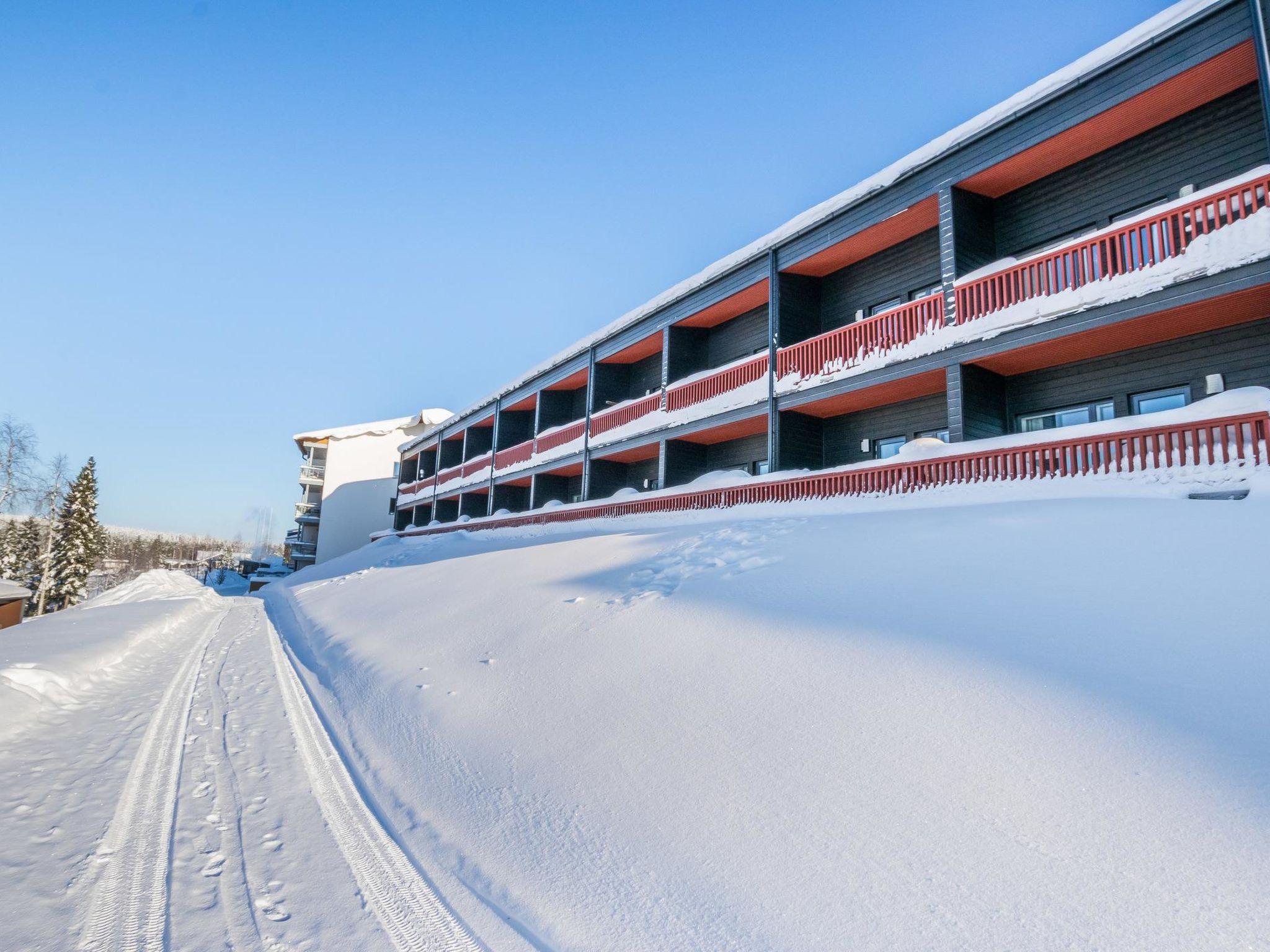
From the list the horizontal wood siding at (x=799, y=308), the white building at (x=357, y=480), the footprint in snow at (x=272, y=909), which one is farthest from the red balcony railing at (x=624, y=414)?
the white building at (x=357, y=480)

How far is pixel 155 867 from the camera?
3521 millimetres

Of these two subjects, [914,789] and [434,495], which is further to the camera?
[434,495]

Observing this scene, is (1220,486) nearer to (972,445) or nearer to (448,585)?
(972,445)

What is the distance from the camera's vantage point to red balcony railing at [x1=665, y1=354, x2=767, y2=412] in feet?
51.2

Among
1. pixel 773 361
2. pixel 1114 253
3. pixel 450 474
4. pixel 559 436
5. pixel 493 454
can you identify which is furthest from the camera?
pixel 450 474

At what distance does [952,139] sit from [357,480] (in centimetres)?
4539

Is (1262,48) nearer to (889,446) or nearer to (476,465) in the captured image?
(889,446)

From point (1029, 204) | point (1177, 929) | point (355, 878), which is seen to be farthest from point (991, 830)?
point (1029, 204)

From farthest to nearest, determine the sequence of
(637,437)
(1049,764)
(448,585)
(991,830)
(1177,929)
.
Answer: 1. (637,437)
2. (448,585)
3. (1049,764)
4. (991,830)
5. (1177,929)

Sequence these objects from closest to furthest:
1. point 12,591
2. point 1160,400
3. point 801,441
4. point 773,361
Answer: point 1160,400
point 773,361
point 801,441
point 12,591

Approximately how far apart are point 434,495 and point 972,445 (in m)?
28.8

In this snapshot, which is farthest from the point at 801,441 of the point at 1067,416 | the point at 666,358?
the point at 666,358

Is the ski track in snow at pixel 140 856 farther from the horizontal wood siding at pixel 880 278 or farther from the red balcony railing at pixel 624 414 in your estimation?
the red balcony railing at pixel 624 414

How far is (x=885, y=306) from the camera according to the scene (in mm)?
14852
